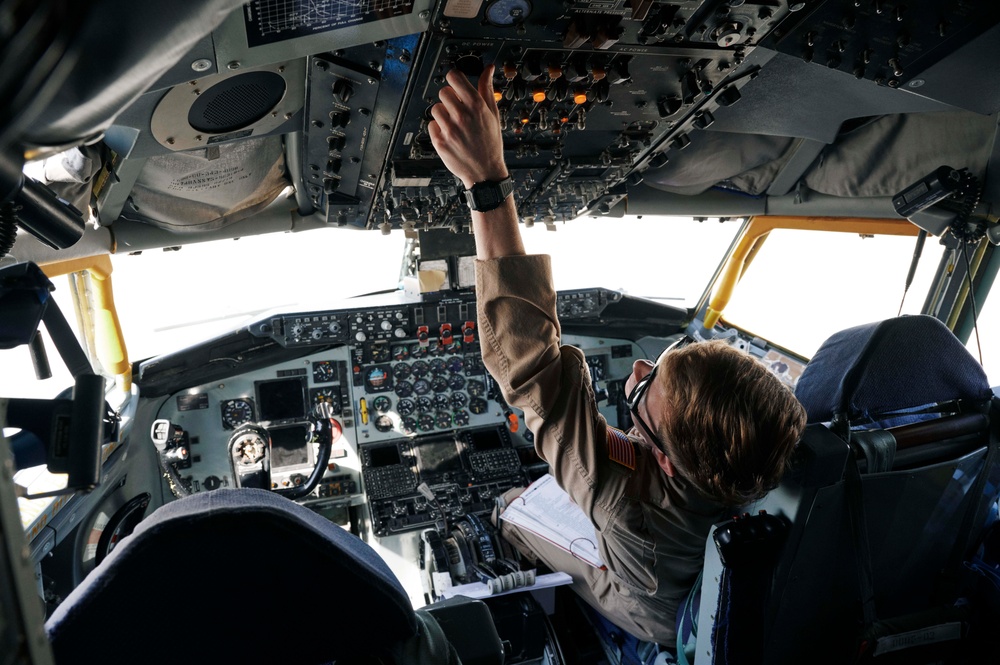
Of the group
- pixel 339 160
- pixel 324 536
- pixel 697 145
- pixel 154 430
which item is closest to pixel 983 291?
pixel 697 145

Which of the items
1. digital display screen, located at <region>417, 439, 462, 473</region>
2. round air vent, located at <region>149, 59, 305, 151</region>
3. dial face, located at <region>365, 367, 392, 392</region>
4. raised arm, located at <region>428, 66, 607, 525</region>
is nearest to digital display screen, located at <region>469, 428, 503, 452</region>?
digital display screen, located at <region>417, 439, 462, 473</region>

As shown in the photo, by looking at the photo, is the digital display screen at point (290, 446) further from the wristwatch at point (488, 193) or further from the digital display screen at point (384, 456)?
the wristwatch at point (488, 193)

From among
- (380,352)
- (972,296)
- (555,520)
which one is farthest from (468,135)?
(380,352)

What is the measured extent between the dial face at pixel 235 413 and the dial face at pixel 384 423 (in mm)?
740

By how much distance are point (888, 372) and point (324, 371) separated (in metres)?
3.25

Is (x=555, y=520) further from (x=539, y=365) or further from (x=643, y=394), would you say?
(x=539, y=365)

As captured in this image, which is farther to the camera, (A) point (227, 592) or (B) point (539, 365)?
(B) point (539, 365)

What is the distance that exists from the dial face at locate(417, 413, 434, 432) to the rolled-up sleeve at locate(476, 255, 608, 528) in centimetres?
273

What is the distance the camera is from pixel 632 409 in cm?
170

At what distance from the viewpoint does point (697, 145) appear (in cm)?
299

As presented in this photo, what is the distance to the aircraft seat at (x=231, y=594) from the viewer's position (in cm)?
70

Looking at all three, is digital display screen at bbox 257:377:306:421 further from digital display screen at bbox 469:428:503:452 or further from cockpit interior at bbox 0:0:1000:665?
digital display screen at bbox 469:428:503:452

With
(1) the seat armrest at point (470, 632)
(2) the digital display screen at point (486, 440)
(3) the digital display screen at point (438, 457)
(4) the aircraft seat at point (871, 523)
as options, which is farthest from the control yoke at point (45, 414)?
(2) the digital display screen at point (486, 440)

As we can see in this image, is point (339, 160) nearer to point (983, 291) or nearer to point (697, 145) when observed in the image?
point (697, 145)
